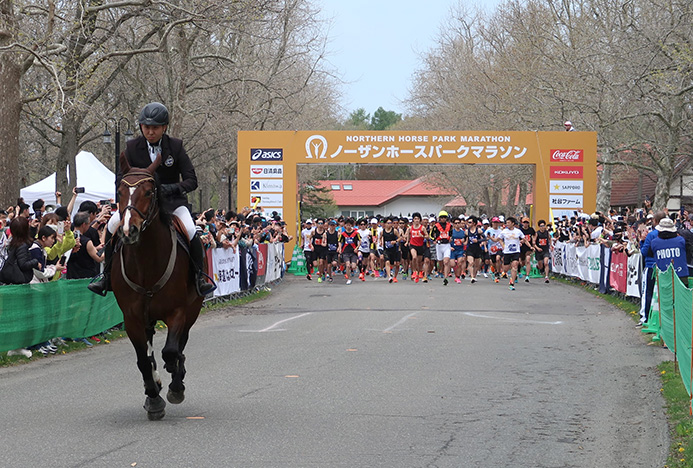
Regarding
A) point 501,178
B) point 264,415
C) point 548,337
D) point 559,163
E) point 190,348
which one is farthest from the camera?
point 501,178

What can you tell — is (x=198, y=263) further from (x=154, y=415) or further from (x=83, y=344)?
(x=83, y=344)

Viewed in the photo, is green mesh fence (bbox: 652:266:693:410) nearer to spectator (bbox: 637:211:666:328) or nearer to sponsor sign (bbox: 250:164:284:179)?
spectator (bbox: 637:211:666:328)

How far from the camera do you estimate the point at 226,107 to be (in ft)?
130

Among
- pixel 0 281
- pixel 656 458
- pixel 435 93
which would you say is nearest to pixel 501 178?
pixel 435 93

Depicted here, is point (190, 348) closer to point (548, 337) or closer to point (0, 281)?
point (0, 281)

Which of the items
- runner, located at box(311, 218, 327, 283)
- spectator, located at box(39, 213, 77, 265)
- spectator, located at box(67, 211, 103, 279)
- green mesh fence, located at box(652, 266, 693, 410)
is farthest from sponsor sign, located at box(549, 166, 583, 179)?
spectator, located at box(39, 213, 77, 265)

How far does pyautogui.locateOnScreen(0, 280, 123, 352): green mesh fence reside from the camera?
436 inches

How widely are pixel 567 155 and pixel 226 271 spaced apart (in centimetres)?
1806

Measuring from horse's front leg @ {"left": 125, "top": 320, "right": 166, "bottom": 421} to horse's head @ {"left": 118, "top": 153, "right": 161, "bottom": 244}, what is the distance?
974 mm

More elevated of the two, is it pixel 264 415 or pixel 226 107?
pixel 226 107

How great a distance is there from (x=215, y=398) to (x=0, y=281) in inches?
177

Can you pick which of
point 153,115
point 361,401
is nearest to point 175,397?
point 361,401

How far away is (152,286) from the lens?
742cm

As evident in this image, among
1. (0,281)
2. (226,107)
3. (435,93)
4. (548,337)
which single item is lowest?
(548,337)
